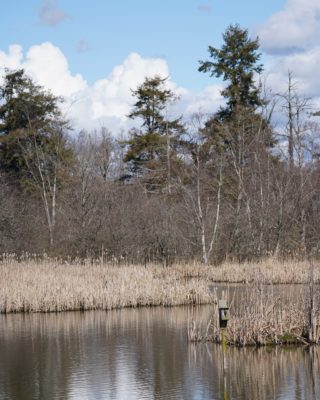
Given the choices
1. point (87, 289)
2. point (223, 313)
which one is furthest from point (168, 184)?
point (223, 313)

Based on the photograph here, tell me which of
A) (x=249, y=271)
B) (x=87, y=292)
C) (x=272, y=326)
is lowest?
(x=272, y=326)

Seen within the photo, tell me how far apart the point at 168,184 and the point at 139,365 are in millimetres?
23713

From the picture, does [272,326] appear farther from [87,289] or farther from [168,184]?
[168,184]

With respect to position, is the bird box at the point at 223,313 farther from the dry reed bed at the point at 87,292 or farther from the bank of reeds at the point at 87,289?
the dry reed bed at the point at 87,292

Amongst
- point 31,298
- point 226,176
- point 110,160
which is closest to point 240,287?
point 31,298

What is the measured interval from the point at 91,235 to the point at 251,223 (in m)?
5.99

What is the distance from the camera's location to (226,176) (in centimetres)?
3175

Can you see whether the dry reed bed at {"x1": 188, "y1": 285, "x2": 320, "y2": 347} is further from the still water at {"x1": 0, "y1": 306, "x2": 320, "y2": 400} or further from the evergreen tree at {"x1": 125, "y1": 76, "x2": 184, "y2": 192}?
the evergreen tree at {"x1": 125, "y1": 76, "x2": 184, "y2": 192}

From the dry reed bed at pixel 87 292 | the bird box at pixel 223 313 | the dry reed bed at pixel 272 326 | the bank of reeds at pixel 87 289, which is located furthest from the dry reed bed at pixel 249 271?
the bird box at pixel 223 313

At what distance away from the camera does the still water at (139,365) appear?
1029 cm

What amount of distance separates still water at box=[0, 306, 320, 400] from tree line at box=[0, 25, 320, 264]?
941 cm

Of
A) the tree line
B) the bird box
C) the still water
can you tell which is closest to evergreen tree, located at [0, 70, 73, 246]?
the tree line

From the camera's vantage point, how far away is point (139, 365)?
40.2 feet

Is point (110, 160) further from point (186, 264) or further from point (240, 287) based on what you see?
point (240, 287)
